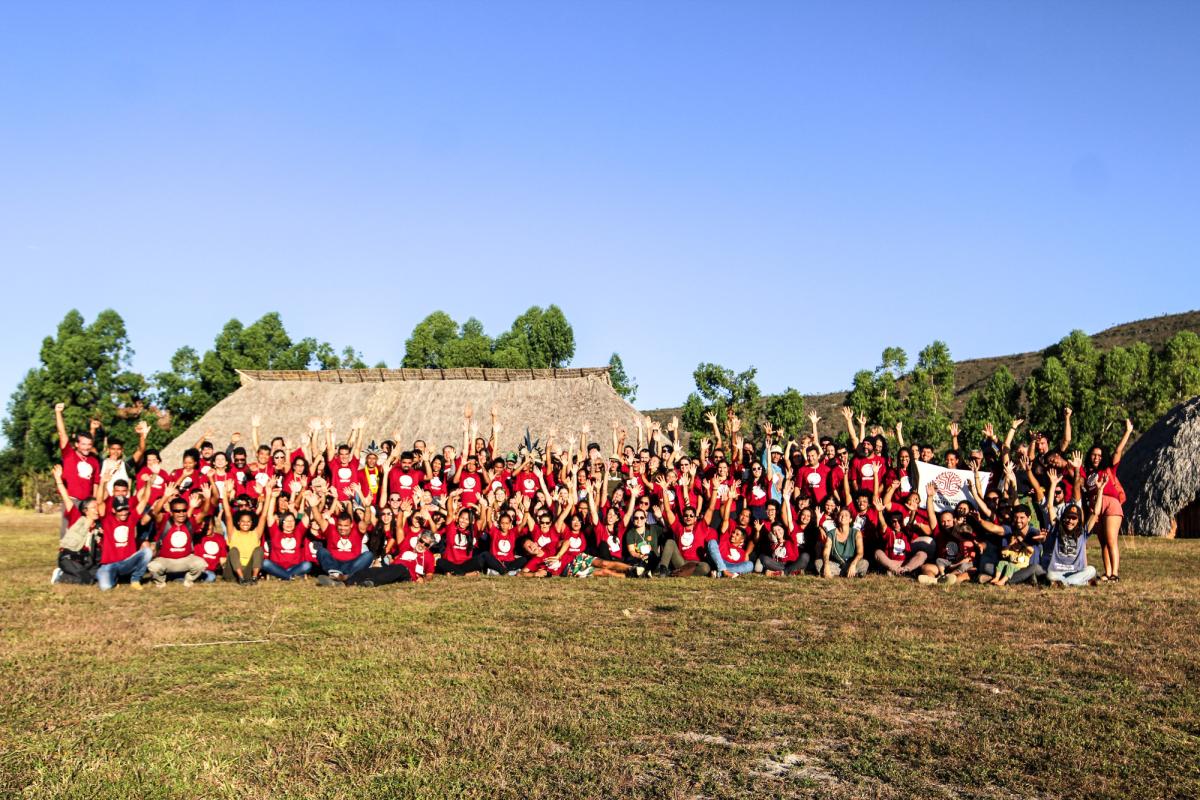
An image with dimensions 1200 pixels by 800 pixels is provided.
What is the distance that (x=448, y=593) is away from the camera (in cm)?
1138

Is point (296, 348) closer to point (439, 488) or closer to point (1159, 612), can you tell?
point (439, 488)

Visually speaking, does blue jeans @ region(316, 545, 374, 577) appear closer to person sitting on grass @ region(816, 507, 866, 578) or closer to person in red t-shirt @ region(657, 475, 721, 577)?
person in red t-shirt @ region(657, 475, 721, 577)

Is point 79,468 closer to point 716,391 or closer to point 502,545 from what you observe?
point 502,545

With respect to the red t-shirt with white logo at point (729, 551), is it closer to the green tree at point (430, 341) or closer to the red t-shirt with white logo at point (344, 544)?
the red t-shirt with white logo at point (344, 544)

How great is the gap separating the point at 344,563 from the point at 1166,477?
1965cm

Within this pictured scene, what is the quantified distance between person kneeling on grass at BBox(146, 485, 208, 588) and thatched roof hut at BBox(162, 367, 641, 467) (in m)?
14.6

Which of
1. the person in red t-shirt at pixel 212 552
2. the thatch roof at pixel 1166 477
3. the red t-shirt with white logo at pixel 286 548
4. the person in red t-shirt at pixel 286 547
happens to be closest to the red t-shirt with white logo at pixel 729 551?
the red t-shirt with white logo at pixel 286 548

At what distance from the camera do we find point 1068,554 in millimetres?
11945

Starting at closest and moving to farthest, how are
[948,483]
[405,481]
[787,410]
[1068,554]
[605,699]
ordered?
[605,699] < [1068,554] < [405,481] < [948,483] < [787,410]

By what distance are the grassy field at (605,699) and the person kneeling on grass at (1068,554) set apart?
1.45 meters

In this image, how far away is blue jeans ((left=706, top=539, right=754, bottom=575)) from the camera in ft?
43.8

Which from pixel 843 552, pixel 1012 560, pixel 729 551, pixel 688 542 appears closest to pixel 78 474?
pixel 688 542

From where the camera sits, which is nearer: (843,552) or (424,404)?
(843,552)

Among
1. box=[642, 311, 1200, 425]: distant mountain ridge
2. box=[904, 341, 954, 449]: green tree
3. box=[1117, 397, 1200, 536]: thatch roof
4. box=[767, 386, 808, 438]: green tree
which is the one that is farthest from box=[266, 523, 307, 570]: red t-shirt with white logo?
box=[642, 311, 1200, 425]: distant mountain ridge
